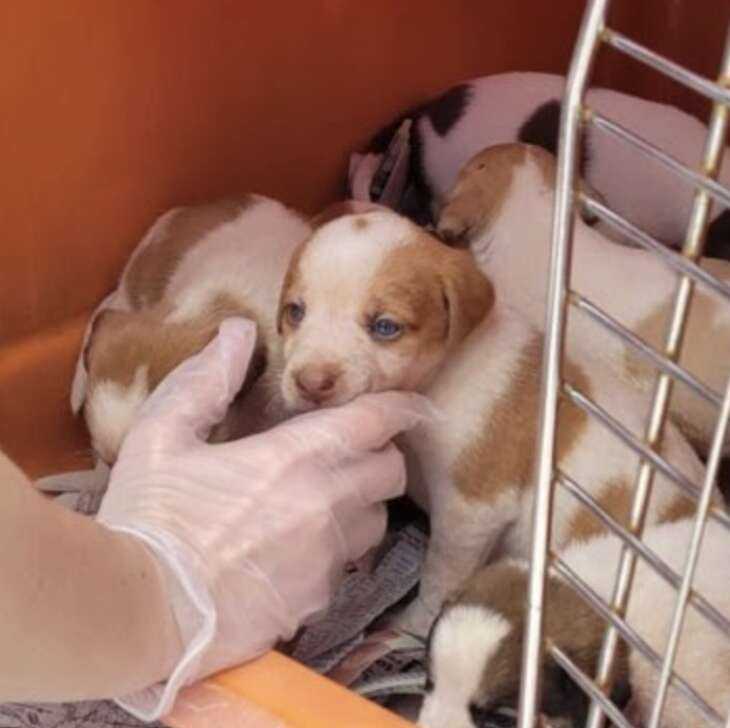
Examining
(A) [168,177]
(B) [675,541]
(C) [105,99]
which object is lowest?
(B) [675,541]

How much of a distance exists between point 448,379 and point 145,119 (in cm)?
48

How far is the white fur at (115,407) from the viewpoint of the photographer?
58.7 inches

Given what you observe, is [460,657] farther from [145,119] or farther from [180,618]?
[145,119]

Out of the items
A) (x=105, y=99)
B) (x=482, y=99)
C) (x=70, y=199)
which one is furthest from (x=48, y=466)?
(x=482, y=99)

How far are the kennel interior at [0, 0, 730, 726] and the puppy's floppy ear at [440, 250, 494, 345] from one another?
0.42m

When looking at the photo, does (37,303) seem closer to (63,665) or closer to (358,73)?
(358,73)

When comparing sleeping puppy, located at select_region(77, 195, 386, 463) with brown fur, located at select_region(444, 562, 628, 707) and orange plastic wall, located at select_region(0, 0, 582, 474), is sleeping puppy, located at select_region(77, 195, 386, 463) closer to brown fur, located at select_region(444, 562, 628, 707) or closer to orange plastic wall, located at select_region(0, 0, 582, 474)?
orange plastic wall, located at select_region(0, 0, 582, 474)

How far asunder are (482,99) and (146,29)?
1.95 ft

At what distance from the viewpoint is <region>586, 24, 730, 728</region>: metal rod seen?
0.84 m

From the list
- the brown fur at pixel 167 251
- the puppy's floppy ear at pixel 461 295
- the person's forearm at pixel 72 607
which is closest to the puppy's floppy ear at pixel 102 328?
the brown fur at pixel 167 251

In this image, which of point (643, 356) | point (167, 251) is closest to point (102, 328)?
point (167, 251)

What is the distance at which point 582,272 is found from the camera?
70.4 inches

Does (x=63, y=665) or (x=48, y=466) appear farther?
(x=48, y=466)

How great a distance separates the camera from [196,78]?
68.2 inches
